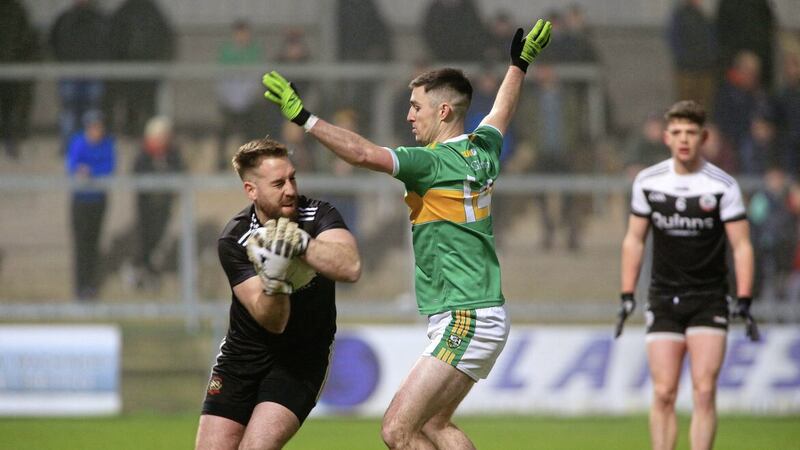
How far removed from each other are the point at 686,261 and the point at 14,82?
360 inches

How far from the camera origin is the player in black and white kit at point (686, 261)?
8797 millimetres

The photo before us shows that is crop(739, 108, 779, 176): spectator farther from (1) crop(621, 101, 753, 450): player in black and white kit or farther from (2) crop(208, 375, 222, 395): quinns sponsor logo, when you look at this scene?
(2) crop(208, 375, 222, 395): quinns sponsor logo

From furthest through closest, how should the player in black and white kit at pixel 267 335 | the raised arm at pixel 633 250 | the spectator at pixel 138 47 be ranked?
the spectator at pixel 138 47 < the raised arm at pixel 633 250 < the player in black and white kit at pixel 267 335

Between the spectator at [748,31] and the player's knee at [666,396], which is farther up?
the spectator at [748,31]

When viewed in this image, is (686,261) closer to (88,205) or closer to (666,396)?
(666,396)

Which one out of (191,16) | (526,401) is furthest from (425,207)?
(191,16)

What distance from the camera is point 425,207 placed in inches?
277

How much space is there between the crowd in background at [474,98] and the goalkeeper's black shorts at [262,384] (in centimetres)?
764

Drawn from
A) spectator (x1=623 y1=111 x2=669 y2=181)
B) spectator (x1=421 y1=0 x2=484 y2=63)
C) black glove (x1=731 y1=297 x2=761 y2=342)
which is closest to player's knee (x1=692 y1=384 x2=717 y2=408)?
black glove (x1=731 y1=297 x2=761 y2=342)

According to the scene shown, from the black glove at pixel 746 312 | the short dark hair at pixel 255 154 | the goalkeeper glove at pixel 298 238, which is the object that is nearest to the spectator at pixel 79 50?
the black glove at pixel 746 312

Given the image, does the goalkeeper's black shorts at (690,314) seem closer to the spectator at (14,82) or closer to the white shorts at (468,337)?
the white shorts at (468,337)

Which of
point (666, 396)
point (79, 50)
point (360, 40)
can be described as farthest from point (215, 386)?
point (79, 50)

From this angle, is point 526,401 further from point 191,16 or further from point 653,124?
point 191,16

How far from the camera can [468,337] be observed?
695 centimetres
